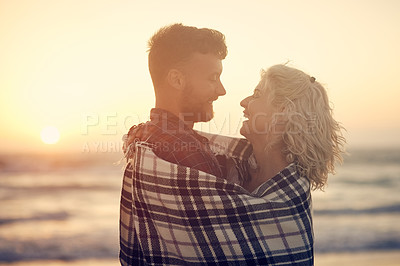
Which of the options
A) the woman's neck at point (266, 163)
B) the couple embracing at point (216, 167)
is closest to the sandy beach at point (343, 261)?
the woman's neck at point (266, 163)

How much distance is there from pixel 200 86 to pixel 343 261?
483 cm

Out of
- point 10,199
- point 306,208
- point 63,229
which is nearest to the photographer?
point 306,208

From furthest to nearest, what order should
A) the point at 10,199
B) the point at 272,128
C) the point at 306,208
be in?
1. the point at 10,199
2. the point at 272,128
3. the point at 306,208

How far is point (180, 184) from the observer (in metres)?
2.40

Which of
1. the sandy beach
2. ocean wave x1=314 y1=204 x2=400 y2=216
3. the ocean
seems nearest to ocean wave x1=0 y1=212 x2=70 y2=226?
the ocean

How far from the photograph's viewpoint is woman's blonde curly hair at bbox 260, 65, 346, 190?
2.74 meters

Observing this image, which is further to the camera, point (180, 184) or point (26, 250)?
point (26, 250)

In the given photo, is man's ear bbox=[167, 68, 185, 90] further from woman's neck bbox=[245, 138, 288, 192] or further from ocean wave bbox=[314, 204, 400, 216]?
ocean wave bbox=[314, 204, 400, 216]

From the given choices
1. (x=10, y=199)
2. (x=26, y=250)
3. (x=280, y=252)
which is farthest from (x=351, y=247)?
(x=10, y=199)

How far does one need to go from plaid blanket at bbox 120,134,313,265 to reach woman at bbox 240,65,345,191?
24 centimetres

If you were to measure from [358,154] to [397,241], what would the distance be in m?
18.5

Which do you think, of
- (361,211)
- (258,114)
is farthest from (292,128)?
(361,211)

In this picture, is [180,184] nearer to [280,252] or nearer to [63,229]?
[280,252]

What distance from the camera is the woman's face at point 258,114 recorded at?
2.87 metres
